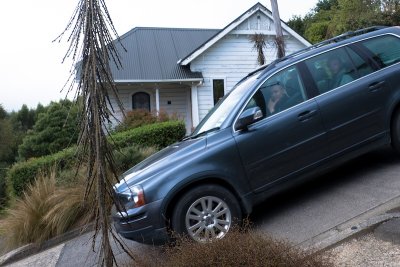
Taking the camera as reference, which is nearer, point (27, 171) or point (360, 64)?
point (360, 64)

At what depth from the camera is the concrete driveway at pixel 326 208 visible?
16.0 ft

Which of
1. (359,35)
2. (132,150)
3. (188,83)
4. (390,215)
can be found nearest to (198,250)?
(390,215)

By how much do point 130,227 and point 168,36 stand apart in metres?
19.6

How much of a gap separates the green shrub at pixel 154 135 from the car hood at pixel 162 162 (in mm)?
5995

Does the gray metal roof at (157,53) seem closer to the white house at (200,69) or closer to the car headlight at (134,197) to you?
the white house at (200,69)

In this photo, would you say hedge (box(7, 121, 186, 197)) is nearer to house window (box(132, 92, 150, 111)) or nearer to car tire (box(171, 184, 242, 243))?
car tire (box(171, 184, 242, 243))

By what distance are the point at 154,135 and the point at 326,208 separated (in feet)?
23.8

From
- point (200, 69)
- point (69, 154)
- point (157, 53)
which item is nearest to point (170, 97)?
point (157, 53)

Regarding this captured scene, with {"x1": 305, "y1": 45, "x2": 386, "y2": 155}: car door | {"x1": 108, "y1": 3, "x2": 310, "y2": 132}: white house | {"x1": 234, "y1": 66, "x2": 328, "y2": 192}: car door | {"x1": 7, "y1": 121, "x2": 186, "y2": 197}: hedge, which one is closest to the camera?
{"x1": 234, "y1": 66, "x2": 328, "y2": 192}: car door

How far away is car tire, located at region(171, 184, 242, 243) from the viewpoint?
476cm

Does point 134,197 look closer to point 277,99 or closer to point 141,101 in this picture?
point 277,99

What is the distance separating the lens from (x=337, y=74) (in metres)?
5.87

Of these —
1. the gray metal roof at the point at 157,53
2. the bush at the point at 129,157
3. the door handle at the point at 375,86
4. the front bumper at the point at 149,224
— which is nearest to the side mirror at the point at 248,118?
the front bumper at the point at 149,224

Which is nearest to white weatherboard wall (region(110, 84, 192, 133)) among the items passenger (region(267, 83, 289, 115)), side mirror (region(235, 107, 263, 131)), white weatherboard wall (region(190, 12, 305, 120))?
white weatherboard wall (region(190, 12, 305, 120))
